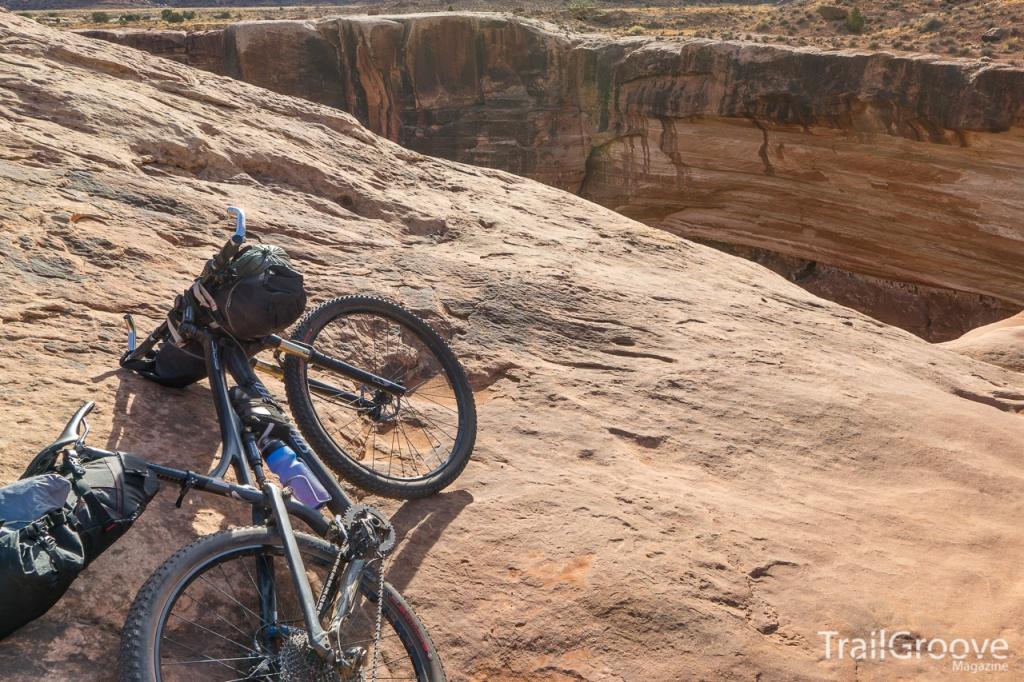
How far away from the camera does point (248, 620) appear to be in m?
2.76

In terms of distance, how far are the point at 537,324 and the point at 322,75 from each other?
65.8ft

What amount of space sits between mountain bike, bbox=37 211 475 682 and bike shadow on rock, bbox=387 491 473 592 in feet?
0.25

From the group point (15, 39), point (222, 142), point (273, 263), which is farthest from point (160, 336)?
point (15, 39)

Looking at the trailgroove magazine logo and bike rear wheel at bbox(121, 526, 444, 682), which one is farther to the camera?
the trailgroove magazine logo

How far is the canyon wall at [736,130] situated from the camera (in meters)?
17.0

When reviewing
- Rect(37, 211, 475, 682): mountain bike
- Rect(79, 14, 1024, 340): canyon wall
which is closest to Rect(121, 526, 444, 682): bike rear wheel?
Rect(37, 211, 475, 682): mountain bike

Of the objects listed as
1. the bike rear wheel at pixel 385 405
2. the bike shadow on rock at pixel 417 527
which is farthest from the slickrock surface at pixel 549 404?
the bike rear wheel at pixel 385 405

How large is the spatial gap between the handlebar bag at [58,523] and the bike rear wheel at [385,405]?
3.39ft

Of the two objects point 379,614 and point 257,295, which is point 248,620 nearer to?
point 379,614

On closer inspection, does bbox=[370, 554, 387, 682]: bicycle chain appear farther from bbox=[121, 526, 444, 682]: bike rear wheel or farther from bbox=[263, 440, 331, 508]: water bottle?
bbox=[263, 440, 331, 508]: water bottle

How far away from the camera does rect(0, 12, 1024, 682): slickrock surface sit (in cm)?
325

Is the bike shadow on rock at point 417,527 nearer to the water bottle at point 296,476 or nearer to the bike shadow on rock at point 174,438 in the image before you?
the water bottle at point 296,476

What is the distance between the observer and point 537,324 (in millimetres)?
5547

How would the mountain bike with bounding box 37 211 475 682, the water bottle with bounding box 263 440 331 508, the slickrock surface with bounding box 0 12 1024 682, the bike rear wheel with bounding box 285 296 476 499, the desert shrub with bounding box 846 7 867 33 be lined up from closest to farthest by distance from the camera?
1. the mountain bike with bounding box 37 211 475 682
2. the water bottle with bounding box 263 440 331 508
3. the slickrock surface with bounding box 0 12 1024 682
4. the bike rear wheel with bounding box 285 296 476 499
5. the desert shrub with bounding box 846 7 867 33
